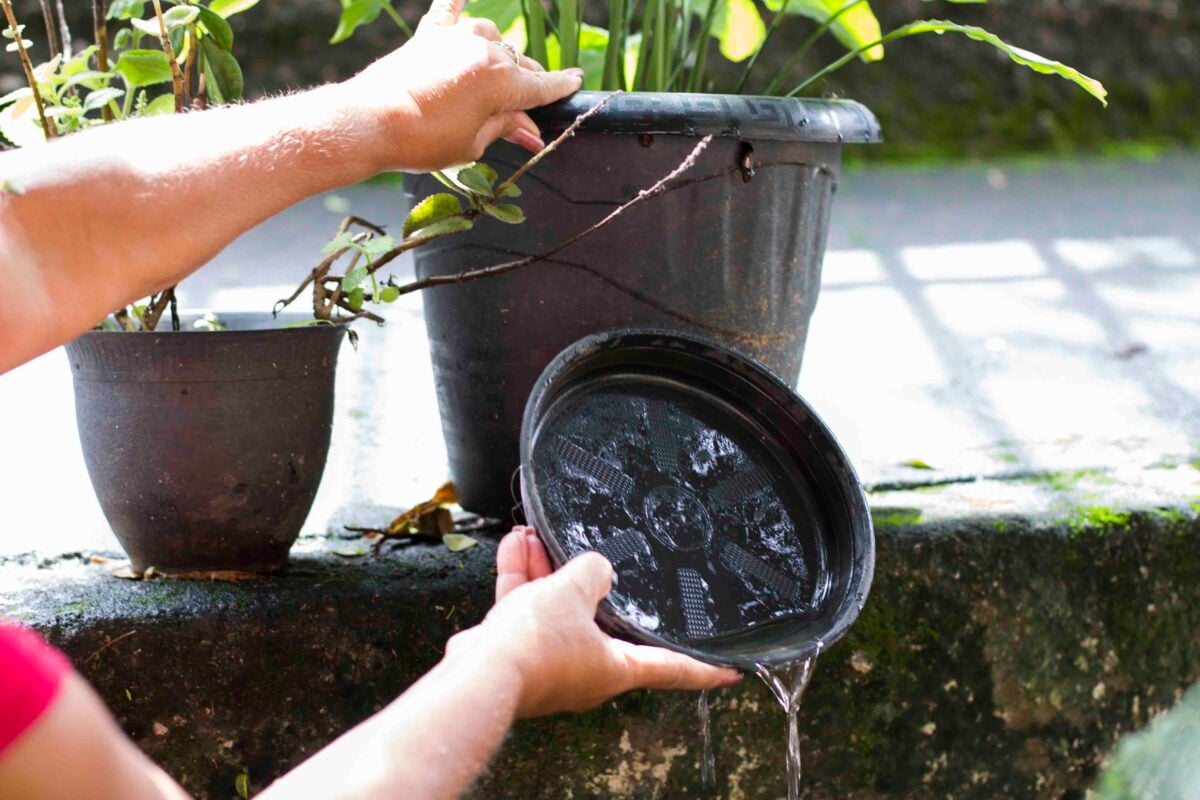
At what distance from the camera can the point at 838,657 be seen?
65.2 inches

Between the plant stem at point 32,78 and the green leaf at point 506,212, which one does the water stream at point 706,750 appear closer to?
the green leaf at point 506,212

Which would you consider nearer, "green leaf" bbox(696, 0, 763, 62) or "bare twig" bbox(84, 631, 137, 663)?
"bare twig" bbox(84, 631, 137, 663)

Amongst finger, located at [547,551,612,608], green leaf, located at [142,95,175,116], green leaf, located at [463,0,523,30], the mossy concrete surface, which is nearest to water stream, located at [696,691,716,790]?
the mossy concrete surface

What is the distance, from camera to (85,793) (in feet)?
2.19

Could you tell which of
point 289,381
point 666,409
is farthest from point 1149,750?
point 289,381

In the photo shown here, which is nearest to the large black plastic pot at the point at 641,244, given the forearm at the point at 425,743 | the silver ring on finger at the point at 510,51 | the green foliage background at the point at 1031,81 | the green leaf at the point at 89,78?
the silver ring on finger at the point at 510,51

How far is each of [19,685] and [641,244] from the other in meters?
1.01

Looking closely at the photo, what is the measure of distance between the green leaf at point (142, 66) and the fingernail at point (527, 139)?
1.33 ft

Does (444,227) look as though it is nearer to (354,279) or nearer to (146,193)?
(354,279)

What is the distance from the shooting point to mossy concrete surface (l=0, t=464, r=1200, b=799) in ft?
4.58

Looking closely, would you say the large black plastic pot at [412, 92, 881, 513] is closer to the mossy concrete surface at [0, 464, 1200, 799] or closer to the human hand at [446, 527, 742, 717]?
the mossy concrete surface at [0, 464, 1200, 799]

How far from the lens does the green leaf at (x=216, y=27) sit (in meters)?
1.35

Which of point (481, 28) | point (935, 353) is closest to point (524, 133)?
point (481, 28)

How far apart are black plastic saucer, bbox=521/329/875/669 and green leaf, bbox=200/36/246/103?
20.2 inches
